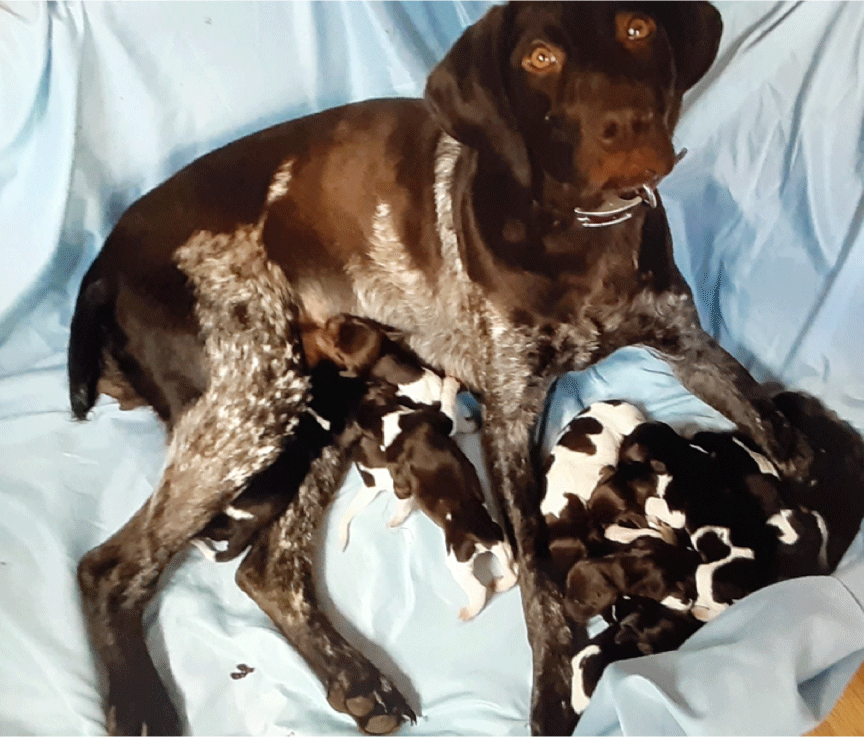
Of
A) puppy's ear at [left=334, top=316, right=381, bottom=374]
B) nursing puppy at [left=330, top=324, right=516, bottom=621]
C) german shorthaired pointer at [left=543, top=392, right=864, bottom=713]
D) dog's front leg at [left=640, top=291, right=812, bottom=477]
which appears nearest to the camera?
german shorthaired pointer at [left=543, top=392, right=864, bottom=713]

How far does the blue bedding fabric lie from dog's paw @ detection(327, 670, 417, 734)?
40 mm

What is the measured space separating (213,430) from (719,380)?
3.78 ft

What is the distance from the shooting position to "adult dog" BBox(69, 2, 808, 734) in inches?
61.9

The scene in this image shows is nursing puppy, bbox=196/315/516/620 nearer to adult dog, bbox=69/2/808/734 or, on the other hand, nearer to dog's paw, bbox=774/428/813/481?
adult dog, bbox=69/2/808/734

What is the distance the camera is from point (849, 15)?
149 cm

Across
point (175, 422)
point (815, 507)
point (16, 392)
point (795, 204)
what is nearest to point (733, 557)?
point (815, 507)

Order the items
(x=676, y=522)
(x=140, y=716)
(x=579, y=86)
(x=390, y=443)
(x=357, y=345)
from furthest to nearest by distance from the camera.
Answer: (x=357, y=345), (x=390, y=443), (x=676, y=522), (x=140, y=716), (x=579, y=86)

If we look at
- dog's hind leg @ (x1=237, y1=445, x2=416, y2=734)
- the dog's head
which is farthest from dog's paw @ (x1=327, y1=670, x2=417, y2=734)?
the dog's head

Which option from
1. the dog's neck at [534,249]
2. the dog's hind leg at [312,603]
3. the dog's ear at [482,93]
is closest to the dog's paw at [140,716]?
the dog's hind leg at [312,603]

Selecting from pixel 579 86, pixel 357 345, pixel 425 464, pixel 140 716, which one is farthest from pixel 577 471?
pixel 140 716

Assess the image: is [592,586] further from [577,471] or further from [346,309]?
[346,309]

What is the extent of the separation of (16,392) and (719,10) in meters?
1.73

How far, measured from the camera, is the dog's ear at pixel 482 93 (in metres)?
1.46

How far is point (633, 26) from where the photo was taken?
1.43 metres
